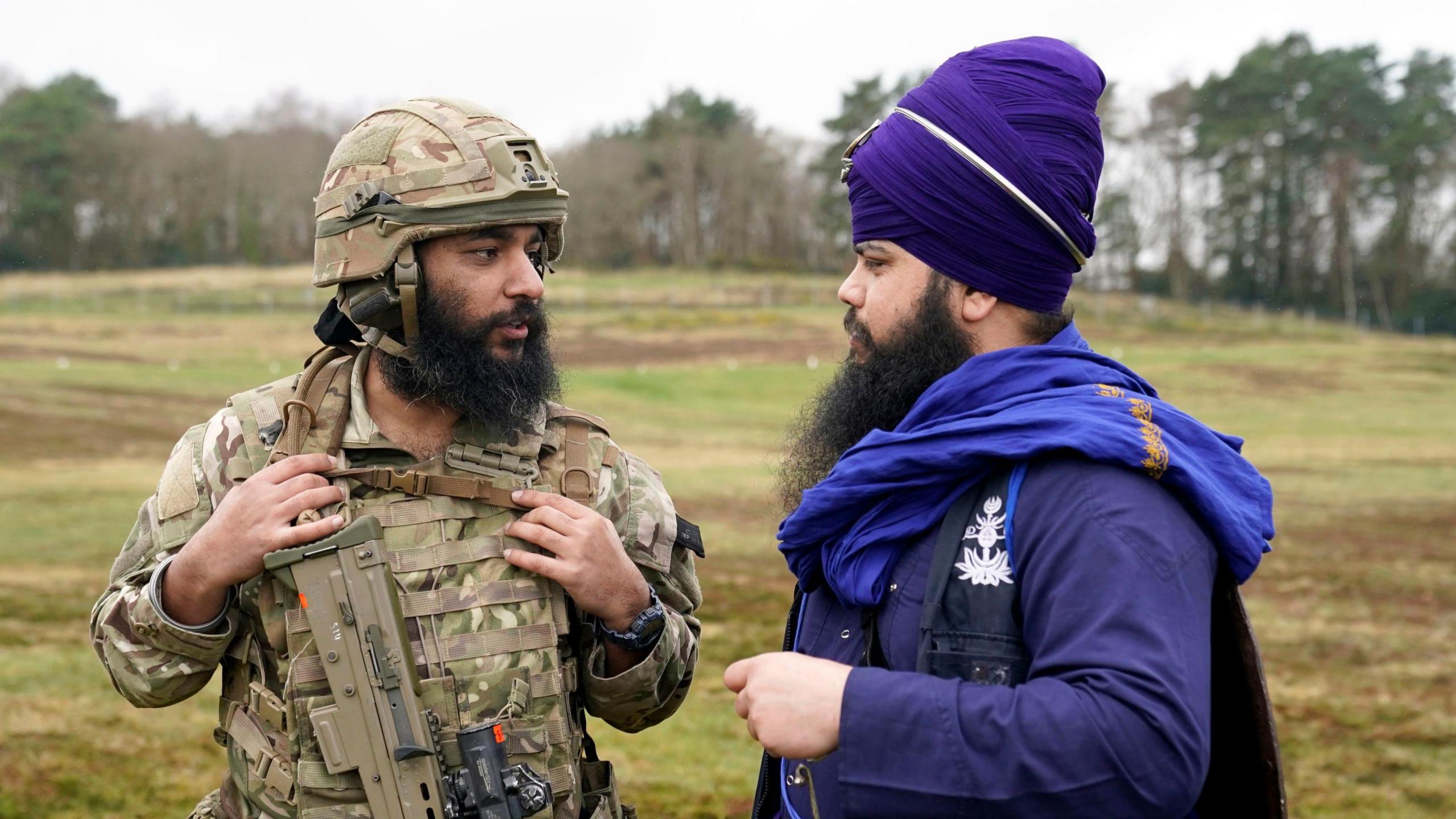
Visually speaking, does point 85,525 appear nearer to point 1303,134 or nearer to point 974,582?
point 974,582

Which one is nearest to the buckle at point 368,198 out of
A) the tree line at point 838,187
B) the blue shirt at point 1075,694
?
the blue shirt at point 1075,694

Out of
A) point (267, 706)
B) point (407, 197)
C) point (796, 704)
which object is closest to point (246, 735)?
point (267, 706)

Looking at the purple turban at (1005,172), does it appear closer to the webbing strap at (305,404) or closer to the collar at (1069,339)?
the collar at (1069,339)

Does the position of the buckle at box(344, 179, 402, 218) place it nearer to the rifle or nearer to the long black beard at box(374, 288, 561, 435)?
the long black beard at box(374, 288, 561, 435)

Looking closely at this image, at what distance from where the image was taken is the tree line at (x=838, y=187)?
6222 cm

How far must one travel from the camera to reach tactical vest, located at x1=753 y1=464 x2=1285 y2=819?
2.11m

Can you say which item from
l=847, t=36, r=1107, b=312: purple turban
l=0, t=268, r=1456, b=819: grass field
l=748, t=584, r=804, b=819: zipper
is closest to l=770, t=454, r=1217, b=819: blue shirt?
l=847, t=36, r=1107, b=312: purple turban

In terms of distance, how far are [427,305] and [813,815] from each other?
1.73 m

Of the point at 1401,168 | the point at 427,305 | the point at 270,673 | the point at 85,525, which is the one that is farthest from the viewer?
the point at 1401,168

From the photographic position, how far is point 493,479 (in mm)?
3178

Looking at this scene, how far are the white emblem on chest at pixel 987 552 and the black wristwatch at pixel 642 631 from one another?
1204 mm

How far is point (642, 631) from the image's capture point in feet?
10.3

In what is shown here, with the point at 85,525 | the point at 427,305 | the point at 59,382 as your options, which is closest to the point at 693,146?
the point at 59,382

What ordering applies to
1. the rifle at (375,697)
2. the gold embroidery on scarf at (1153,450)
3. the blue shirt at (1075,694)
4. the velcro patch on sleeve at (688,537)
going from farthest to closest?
the velcro patch on sleeve at (688,537) < the rifle at (375,697) < the gold embroidery on scarf at (1153,450) < the blue shirt at (1075,694)
